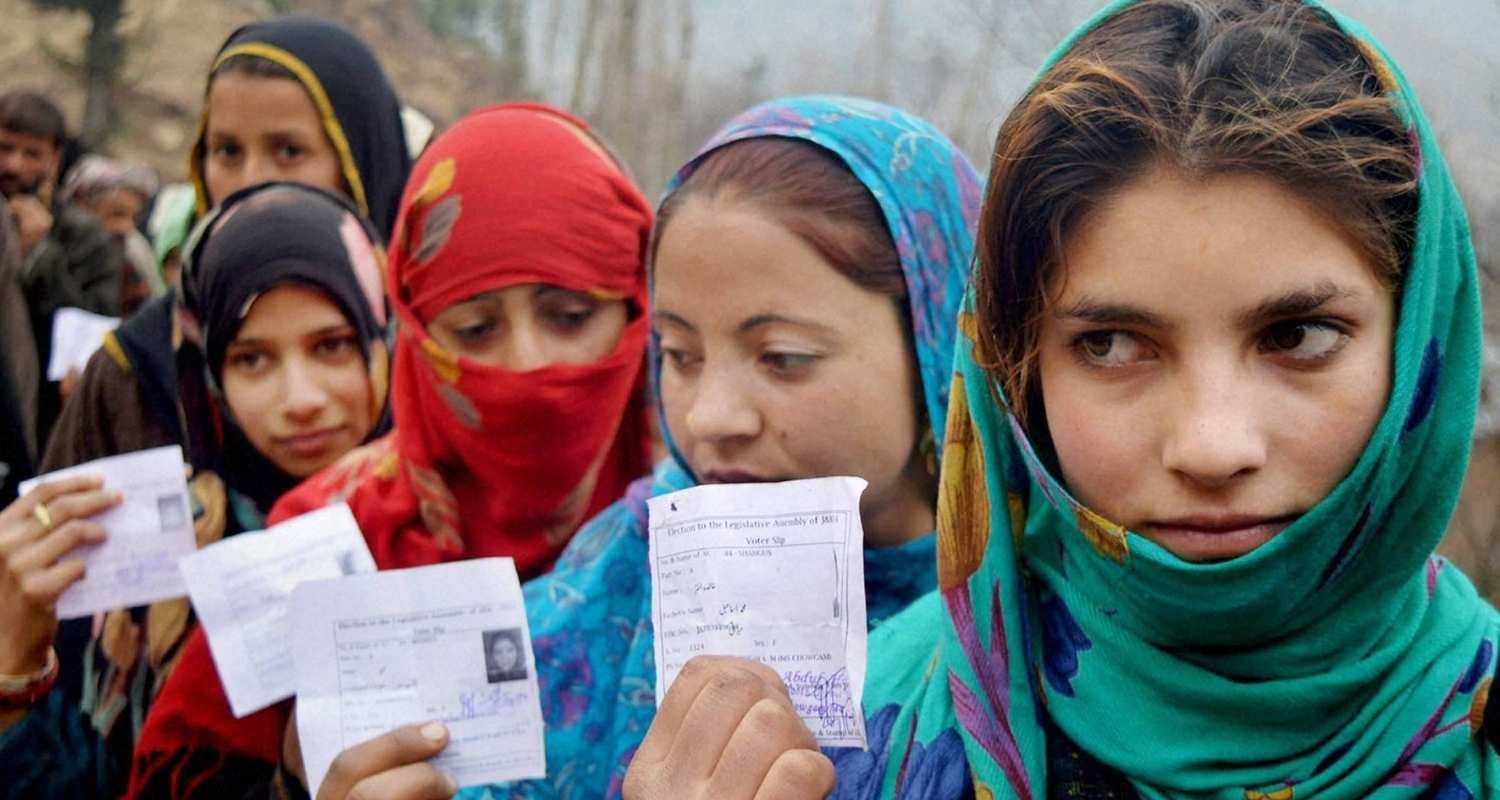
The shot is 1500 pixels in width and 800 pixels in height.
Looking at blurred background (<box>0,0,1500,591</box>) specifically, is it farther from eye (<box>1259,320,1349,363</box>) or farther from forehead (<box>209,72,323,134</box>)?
forehead (<box>209,72,323,134</box>)

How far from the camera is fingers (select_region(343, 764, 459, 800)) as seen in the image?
1.96 meters

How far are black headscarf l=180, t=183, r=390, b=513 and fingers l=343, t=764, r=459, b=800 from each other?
1.54 metres

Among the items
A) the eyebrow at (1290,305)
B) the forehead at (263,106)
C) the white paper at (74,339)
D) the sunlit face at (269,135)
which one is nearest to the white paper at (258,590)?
the eyebrow at (1290,305)

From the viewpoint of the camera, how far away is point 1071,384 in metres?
1.55

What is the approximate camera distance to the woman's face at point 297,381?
323 cm

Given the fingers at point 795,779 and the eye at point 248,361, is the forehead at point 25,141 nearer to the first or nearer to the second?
the eye at point 248,361

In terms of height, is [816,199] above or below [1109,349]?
above

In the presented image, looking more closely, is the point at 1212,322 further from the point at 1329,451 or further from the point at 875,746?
the point at 875,746

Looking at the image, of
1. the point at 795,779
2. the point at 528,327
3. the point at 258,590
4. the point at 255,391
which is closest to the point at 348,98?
the point at 255,391

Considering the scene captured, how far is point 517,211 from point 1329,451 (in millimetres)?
1965

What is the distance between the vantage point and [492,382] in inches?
113

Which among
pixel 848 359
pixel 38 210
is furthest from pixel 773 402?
→ pixel 38 210

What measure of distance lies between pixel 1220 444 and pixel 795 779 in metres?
0.54

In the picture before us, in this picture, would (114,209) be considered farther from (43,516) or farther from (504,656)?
(504,656)
